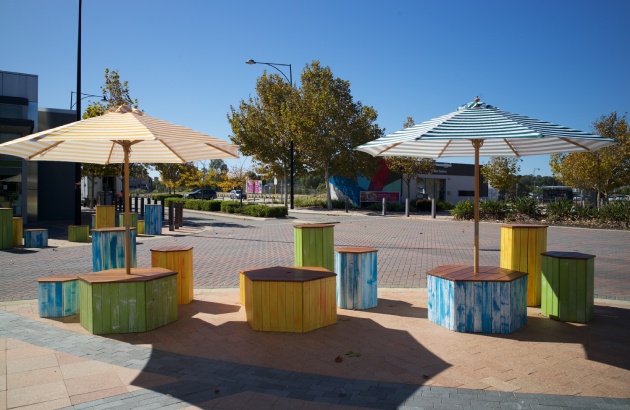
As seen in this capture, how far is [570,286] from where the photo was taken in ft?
19.3

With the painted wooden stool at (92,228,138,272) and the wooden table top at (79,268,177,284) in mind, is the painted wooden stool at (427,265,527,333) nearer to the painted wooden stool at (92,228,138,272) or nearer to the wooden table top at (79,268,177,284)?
the wooden table top at (79,268,177,284)

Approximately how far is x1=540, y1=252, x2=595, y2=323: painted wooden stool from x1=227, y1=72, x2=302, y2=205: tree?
98.2 feet

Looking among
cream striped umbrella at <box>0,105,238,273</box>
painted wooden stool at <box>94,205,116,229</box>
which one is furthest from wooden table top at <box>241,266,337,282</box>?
painted wooden stool at <box>94,205,116,229</box>

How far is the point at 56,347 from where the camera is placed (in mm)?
4934

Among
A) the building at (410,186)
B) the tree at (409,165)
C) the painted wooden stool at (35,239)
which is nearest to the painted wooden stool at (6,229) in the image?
the painted wooden stool at (35,239)

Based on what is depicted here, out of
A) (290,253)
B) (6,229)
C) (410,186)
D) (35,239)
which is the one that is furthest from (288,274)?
(410,186)

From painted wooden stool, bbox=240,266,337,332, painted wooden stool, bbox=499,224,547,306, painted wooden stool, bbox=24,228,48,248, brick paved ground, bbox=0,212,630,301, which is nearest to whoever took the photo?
painted wooden stool, bbox=240,266,337,332

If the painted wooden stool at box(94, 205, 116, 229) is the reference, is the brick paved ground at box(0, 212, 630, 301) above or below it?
below

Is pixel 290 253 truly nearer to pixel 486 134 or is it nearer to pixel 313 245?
pixel 313 245

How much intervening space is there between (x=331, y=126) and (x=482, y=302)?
2970cm

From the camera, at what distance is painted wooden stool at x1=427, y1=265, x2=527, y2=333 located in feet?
17.6

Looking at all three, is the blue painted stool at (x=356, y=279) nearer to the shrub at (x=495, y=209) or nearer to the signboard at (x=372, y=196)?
the shrub at (x=495, y=209)

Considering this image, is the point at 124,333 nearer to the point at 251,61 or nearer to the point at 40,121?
the point at 40,121

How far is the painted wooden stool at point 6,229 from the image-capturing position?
12977 mm
